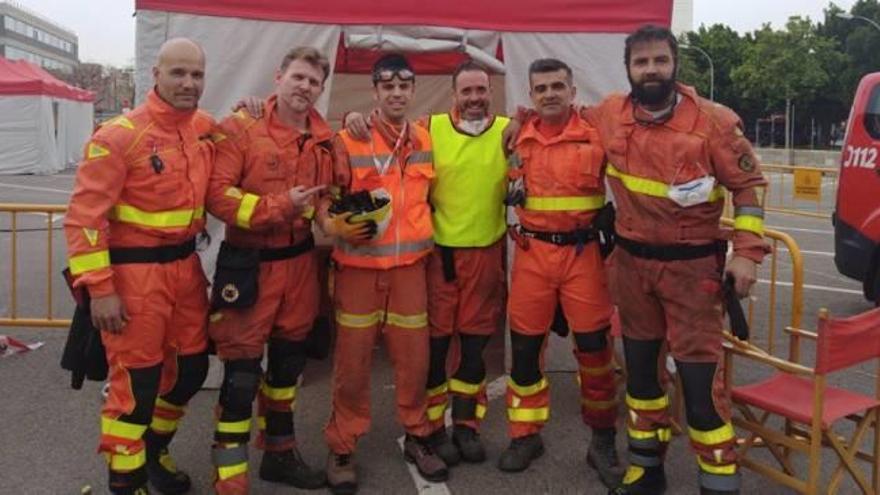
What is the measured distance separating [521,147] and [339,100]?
4717mm

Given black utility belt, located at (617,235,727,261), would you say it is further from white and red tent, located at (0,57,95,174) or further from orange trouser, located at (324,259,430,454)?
white and red tent, located at (0,57,95,174)

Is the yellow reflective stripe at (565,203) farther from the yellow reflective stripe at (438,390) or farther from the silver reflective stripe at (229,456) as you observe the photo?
the silver reflective stripe at (229,456)

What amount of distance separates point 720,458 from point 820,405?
47cm

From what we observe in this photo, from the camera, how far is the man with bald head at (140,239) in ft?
10.5

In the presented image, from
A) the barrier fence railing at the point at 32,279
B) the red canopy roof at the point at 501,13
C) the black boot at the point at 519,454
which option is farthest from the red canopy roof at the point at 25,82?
the black boot at the point at 519,454

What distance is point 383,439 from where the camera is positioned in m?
4.58

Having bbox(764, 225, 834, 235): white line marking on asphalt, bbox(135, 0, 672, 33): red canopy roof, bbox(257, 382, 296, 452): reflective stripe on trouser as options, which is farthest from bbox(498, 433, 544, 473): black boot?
bbox(764, 225, 834, 235): white line marking on asphalt

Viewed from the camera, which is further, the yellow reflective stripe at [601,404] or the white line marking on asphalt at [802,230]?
the white line marking on asphalt at [802,230]

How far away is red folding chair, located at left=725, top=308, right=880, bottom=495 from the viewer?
334cm

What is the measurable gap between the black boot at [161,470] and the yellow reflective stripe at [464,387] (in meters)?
1.45

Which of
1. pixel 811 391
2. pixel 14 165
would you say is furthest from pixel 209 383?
pixel 14 165

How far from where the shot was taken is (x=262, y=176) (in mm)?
3662

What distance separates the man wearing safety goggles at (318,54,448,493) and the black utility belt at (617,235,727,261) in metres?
1.05

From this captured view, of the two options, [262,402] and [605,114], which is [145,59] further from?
[605,114]
